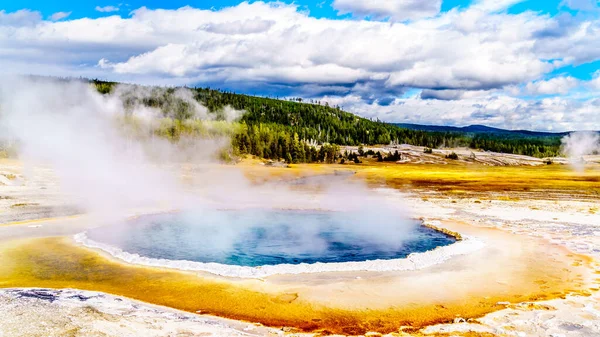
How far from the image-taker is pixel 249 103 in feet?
545

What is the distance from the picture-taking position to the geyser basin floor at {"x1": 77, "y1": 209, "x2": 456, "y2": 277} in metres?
14.0

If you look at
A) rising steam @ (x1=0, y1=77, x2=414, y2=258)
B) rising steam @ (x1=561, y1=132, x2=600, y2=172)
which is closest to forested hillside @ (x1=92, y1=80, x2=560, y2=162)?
rising steam @ (x1=561, y1=132, x2=600, y2=172)

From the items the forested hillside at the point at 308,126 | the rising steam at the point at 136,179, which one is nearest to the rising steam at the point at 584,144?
the forested hillside at the point at 308,126

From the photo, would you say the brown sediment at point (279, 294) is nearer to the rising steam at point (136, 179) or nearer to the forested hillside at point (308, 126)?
the rising steam at point (136, 179)

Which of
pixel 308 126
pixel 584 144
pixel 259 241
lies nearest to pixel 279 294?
pixel 259 241

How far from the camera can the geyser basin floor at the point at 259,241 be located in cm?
1396

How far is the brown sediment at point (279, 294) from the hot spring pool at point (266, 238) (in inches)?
91.4

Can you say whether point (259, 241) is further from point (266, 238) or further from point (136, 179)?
point (136, 179)

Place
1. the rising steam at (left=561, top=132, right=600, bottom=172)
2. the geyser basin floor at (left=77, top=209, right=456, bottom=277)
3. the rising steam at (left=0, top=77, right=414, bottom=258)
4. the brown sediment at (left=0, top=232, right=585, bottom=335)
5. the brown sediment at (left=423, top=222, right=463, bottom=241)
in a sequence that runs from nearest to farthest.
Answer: the brown sediment at (left=0, top=232, right=585, bottom=335)
the geyser basin floor at (left=77, top=209, right=456, bottom=277)
the brown sediment at (left=423, top=222, right=463, bottom=241)
the rising steam at (left=0, top=77, right=414, bottom=258)
the rising steam at (left=561, top=132, right=600, bottom=172)

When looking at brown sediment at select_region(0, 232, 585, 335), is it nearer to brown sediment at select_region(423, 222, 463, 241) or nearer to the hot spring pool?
the hot spring pool

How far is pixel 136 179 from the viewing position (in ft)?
135

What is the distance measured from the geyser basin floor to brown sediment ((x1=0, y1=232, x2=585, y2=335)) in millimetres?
1302

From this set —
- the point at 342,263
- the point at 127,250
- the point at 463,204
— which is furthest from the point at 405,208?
the point at 127,250

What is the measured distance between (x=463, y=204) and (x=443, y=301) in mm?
20636
